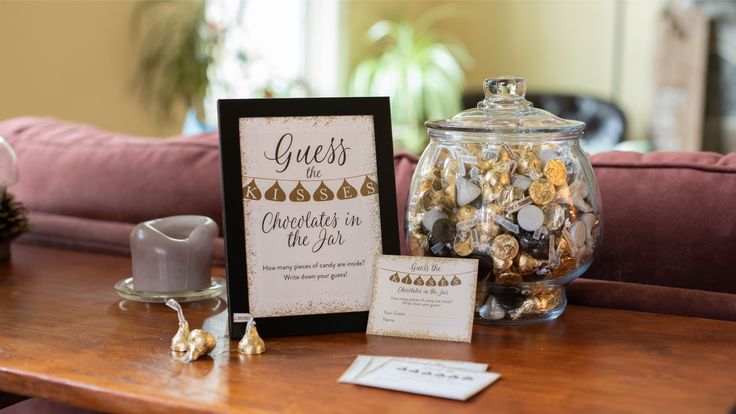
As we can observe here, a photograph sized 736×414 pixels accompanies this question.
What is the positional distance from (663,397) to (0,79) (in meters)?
2.84

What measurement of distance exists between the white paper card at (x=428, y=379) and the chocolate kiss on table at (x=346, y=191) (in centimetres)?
24

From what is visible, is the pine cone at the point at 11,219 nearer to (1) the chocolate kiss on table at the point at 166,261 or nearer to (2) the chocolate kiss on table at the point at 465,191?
(1) the chocolate kiss on table at the point at 166,261

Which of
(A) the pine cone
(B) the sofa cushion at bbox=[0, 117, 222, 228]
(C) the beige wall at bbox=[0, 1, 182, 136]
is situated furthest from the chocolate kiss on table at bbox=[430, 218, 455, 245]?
(C) the beige wall at bbox=[0, 1, 182, 136]

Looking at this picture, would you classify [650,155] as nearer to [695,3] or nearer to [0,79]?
[0,79]

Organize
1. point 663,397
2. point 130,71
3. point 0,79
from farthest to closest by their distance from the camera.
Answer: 1. point 130,71
2. point 0,79
3. point 663,397

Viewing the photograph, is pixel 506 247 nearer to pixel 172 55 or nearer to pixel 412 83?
pixel 172 55

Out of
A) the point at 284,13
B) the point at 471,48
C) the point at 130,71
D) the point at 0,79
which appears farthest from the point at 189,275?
the point at 471,48

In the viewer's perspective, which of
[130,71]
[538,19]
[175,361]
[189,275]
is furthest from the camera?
[538,19]

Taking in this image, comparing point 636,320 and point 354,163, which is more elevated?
point 354,163

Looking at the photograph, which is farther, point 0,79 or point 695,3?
point 695,3

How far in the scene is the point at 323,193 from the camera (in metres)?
1.05

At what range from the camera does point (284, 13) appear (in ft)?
16.4

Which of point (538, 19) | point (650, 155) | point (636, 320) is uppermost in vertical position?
point (538, 19)

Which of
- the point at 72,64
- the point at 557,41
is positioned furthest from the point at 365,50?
the point at 72,64
